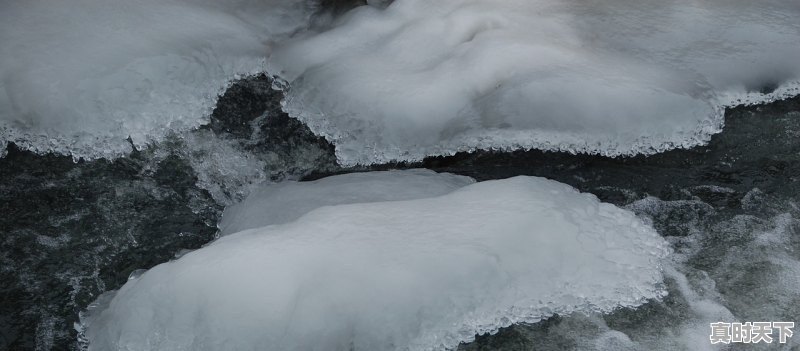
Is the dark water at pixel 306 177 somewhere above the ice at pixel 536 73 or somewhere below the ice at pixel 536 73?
below

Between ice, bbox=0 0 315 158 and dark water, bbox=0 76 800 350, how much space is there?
9 cm

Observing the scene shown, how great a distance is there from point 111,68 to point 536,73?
71.6 inches

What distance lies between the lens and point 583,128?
3.38 meters

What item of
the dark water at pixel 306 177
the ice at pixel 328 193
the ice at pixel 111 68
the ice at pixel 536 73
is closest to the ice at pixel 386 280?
the dark water at pixel 306 177

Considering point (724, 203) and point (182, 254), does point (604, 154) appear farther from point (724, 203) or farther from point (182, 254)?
point (182, 254)

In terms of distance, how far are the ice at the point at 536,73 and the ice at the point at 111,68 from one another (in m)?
0.34

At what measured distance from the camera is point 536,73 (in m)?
3.53

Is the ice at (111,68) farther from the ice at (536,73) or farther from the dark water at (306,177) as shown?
the ice at (536,73)

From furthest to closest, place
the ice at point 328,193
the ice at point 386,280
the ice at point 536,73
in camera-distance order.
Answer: the ice at point 536,73 < the ice at point 328,193 < the ice at point 386,280

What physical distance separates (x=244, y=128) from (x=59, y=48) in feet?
2.87

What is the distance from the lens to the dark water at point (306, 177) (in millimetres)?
2688

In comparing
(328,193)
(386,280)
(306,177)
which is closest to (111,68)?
(306,177)

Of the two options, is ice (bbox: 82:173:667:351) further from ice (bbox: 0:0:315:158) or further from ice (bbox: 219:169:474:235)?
ice (bbox: 0:0:315:158)

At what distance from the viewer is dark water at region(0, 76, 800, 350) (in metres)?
2.69
